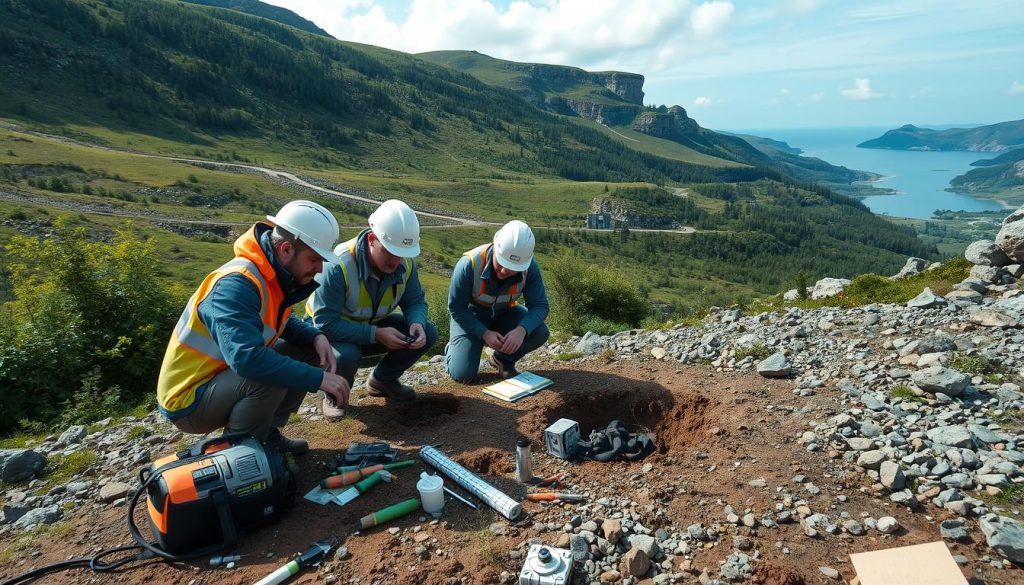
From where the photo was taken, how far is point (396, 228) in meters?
5.79

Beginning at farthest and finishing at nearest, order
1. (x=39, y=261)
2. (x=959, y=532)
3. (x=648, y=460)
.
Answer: (x=39, y=261) < (x=648, y=460) < (x=959, y=532)

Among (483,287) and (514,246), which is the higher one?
(514,246)

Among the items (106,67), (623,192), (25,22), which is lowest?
(623,192)

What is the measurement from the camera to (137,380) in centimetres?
962

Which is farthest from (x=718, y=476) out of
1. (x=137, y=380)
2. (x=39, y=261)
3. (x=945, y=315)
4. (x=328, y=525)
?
(x=39, y=261)

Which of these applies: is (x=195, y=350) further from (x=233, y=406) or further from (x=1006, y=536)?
(x=1006, y=536)

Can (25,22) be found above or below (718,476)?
above

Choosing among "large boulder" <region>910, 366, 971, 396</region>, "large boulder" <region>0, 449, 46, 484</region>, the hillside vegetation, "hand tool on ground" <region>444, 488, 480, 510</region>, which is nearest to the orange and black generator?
"hand tool on ground" <region>444, 488, 480, 510</region>

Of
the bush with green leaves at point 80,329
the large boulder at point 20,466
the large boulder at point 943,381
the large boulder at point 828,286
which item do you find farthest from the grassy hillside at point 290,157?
the large boulder at point 943,381

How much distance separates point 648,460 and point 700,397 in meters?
1.62

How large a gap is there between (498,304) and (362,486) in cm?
339

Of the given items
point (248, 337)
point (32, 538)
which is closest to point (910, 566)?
point (248, 337)

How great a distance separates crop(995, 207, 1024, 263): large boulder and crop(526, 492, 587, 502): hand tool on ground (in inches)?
417

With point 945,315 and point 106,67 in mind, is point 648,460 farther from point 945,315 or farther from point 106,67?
point 106,67
